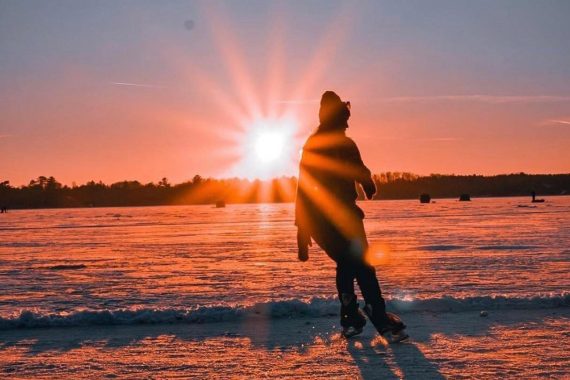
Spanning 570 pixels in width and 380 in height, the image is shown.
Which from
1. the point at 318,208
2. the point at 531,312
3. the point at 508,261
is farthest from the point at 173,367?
the point at 508,261

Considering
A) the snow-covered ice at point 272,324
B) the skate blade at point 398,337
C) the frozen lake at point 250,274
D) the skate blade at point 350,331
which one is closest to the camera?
the snow-covered ice at point 272,324

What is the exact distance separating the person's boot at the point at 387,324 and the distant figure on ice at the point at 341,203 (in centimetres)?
1

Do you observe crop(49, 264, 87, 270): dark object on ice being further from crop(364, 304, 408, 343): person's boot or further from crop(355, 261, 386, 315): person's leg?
crop(364, 304, 408, 343): person's boot

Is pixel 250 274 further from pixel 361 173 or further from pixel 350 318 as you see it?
pixel 361 173

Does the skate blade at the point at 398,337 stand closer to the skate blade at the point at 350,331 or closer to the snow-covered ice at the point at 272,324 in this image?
the snow-covered ice at the point at 272,324

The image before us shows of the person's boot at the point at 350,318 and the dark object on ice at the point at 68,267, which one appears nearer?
the person's boot at the point at 350,318

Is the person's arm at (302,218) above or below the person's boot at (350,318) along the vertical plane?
above

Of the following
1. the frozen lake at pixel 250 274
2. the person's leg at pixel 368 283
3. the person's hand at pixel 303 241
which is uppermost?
the person's hand at pixel 303 241

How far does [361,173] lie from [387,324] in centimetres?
126

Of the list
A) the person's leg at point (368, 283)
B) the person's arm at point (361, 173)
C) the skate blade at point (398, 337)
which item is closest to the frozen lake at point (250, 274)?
the person's leg at point (368, 283)

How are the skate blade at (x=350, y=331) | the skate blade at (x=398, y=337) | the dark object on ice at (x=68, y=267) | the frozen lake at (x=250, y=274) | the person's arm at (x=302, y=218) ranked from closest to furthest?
the skate blade at (x=398, y=337), the skate blade at (x=350, y=331), the person's arm at (x=302, y=218), the frozen lake at (x=250, y=274), the dark object on ice at (x=68, y=267)

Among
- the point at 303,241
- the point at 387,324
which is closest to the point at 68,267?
the point at 303,241

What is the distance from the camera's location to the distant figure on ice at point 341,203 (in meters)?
5.75

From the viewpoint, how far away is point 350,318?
5.71 metres
